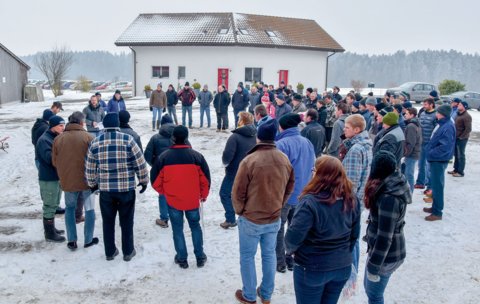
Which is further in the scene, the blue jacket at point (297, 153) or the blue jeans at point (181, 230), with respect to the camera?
the blue jeans at point (181, 230)

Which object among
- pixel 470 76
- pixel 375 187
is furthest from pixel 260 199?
pixel 470 76

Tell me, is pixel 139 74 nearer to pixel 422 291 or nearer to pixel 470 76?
pixel 422 291

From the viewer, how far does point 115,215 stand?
5414 mm

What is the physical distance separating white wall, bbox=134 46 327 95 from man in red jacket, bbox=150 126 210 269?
25749 millimetres

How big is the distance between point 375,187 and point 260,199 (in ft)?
3.73

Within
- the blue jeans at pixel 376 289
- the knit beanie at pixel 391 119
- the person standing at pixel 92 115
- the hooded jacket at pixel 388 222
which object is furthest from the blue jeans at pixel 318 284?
the person standing at pixel 92 115

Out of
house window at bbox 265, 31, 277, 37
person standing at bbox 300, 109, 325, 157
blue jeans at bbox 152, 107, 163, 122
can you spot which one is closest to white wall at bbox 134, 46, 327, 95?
house window at bbox 265, 31, 277, 37

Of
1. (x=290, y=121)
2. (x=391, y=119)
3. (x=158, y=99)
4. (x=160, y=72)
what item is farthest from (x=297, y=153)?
(x=160, y=72)

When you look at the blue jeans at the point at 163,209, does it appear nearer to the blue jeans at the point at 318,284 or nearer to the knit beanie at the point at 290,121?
the knit beanie at the point at 290,121

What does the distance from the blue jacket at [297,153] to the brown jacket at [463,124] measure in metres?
6.17

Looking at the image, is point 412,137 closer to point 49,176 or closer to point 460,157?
point 460,157

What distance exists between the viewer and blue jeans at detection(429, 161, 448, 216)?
6.86 m

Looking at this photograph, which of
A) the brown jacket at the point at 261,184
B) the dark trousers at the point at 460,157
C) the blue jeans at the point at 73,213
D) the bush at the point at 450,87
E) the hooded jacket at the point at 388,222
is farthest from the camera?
the bush at the point at 450,87

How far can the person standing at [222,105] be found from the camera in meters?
14.6
